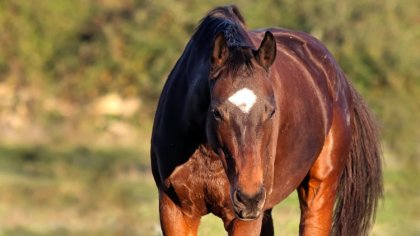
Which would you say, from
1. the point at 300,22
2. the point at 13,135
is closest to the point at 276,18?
the point at 300,22

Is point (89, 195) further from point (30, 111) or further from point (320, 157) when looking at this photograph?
point (30, 111)

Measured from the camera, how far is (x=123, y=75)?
21016mm

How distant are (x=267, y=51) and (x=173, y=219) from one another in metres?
1.17

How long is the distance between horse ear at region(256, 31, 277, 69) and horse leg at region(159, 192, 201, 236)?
3.49 ft

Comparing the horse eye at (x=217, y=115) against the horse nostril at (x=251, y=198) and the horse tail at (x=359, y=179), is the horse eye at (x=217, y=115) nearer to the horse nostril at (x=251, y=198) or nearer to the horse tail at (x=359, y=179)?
the horse nostril at (x=251, y=198)

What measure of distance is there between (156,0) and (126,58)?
135cm

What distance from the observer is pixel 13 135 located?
53.1ft

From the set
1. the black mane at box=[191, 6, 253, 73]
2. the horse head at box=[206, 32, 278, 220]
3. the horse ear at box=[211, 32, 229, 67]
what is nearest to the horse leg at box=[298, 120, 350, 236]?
the black mane at box=[191, 6, 253, 73]

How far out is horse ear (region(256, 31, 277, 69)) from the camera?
474 centimetres

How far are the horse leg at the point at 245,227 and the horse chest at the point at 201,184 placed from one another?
0.10 m

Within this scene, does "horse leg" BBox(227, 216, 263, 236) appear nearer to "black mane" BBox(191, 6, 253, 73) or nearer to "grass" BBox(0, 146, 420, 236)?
"black mane" BBox(191, 6, 253, 73)

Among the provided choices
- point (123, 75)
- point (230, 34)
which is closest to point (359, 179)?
point (230, 34)

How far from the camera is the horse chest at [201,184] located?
5.21 meters

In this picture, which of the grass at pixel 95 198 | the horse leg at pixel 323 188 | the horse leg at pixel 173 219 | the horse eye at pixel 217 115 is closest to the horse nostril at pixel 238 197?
the horse eye at pixel 217 115
